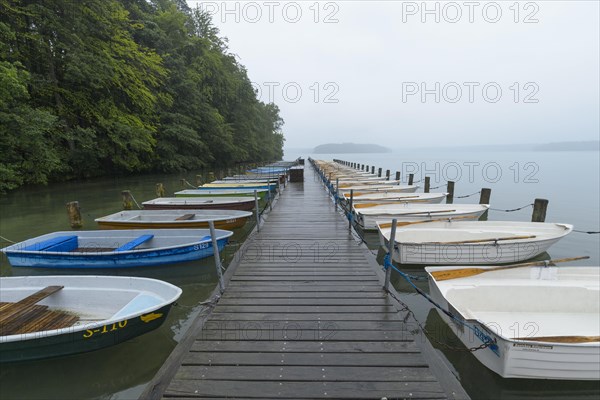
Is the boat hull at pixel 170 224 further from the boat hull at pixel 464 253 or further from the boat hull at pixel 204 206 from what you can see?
the boat hull at pixel 464 253

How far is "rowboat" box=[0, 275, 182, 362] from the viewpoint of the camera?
11.8 ft

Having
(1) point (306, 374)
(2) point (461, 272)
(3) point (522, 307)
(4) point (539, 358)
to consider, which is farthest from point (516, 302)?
(1) point (306, 374)

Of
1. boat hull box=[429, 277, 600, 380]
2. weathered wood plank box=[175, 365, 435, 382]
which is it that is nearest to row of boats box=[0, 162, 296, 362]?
weathered wood plank box=[175, 365, 435, 382]

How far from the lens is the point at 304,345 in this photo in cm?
345

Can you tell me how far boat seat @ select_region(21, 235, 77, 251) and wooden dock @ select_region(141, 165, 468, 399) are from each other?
175 inches

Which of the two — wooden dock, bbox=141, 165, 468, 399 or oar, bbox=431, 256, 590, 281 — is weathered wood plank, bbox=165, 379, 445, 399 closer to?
wooden dock, bbox=141, 165, 468, 399

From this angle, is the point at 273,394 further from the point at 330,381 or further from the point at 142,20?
the point at 142,20

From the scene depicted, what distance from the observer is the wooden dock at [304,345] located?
9.37 ft

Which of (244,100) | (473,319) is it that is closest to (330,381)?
(473,319)

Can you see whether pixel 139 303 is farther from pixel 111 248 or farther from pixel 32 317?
pixel 111 248

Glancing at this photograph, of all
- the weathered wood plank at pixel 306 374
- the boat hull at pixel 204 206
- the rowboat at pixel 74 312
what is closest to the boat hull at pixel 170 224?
the boat hull at pixel 204 206

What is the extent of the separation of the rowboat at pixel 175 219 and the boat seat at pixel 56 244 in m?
1.52

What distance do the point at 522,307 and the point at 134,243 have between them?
24.2ft

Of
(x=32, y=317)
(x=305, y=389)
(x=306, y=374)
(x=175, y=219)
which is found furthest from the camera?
(x=175, y=219)
